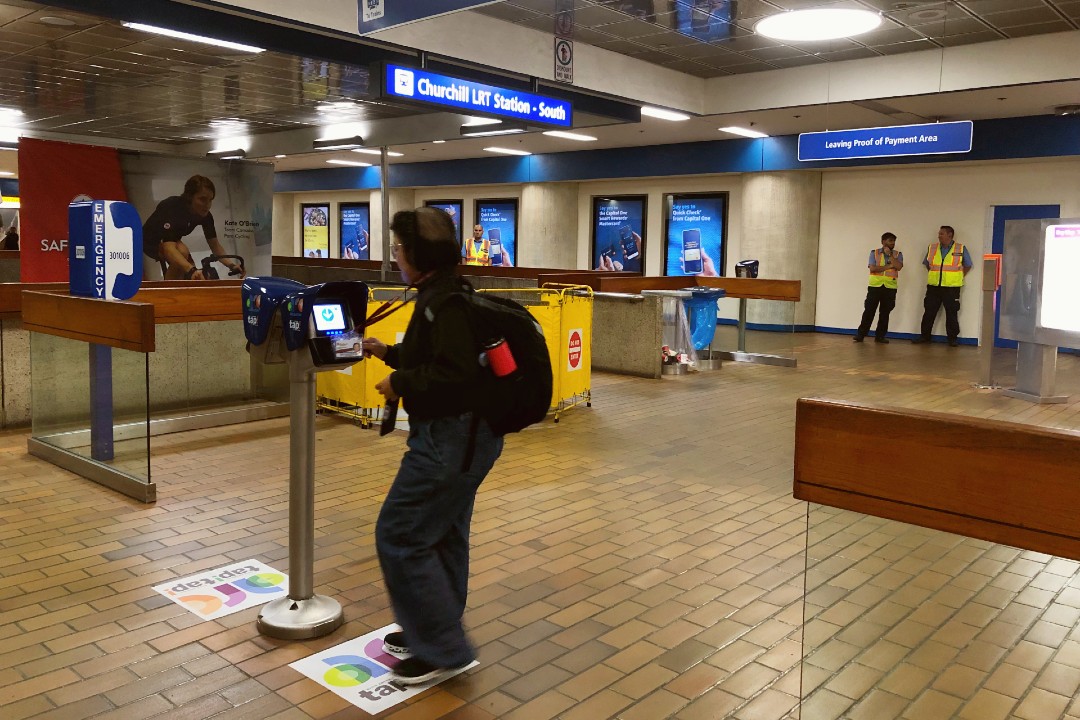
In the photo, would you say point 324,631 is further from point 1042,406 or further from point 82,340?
point 1042,406

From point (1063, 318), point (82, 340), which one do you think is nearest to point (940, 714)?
point (82, 340)

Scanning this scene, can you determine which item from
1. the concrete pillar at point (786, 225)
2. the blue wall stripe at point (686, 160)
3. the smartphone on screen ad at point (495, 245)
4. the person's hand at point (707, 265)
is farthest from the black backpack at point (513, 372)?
the smartphone on screen ad at point (495, 245)

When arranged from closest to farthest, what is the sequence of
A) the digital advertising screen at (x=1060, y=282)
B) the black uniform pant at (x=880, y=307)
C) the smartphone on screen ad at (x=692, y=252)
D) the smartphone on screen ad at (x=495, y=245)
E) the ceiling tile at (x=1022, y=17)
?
the digital advertising screen at (x=1060, y=282) → the ceiling tile at (x=1022, y=17) → the black uniform pant at (x=880, y=307) → the smartphone on screen ad at (x=692, y=252) → the smartphone on screen ad at (x=495, y=245)

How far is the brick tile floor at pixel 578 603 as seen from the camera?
2.66 m

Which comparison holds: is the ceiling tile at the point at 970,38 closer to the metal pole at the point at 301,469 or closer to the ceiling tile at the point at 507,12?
the ceiling tile at the point at 507,12

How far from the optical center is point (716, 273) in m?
17.1

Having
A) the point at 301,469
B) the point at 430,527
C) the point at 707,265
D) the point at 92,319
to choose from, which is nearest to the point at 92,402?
the point at 92,319

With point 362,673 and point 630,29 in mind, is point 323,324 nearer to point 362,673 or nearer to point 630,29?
point 362,673

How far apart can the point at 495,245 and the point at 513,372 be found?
1844cm

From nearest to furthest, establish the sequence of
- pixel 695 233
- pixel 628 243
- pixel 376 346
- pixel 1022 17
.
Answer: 1. pixel 376 346
2. pixel 1022 17
3. pixel 695 233
4. pixel 628 243

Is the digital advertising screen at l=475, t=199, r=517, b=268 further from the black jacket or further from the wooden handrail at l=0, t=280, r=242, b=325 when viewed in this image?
the black jacket

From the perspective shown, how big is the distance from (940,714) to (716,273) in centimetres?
1491

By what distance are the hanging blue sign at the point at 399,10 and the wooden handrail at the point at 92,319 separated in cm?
221

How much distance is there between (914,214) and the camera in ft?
47.0
